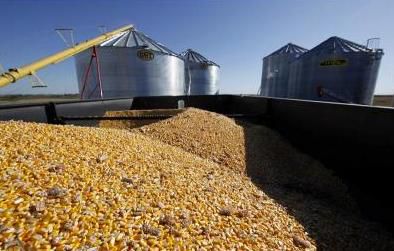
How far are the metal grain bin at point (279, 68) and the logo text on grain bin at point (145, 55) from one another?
1182cm

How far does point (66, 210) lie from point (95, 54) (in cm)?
1227

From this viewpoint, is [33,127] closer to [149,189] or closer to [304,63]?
[149,189]

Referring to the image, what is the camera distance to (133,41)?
45.9 feet

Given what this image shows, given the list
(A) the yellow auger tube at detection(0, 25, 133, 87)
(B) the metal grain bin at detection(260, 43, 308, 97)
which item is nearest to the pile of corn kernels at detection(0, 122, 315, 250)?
(A) the yellow auger tube at detection(0, 25, 133, 87)

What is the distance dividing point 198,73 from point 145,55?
9883 millimetres

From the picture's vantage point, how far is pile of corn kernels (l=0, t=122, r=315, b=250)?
5.35 ft

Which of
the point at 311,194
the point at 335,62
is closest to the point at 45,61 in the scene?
A: the point at 311,194

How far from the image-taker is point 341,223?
2.81 metres

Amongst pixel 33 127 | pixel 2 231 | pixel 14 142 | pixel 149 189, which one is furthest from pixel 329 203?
pixel 33 127

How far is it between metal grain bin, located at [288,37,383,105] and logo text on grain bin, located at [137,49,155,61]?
34.7 feet

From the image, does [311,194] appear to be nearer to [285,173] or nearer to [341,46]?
[285,173]

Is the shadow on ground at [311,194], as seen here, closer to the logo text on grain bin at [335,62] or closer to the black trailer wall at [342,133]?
the black trailer wall at [342,133]

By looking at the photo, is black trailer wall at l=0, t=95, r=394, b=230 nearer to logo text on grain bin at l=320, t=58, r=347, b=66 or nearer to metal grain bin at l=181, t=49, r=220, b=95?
logo text on grain bin at l=320, t=58, r=347, b=66

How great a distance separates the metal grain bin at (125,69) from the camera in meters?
12.8
